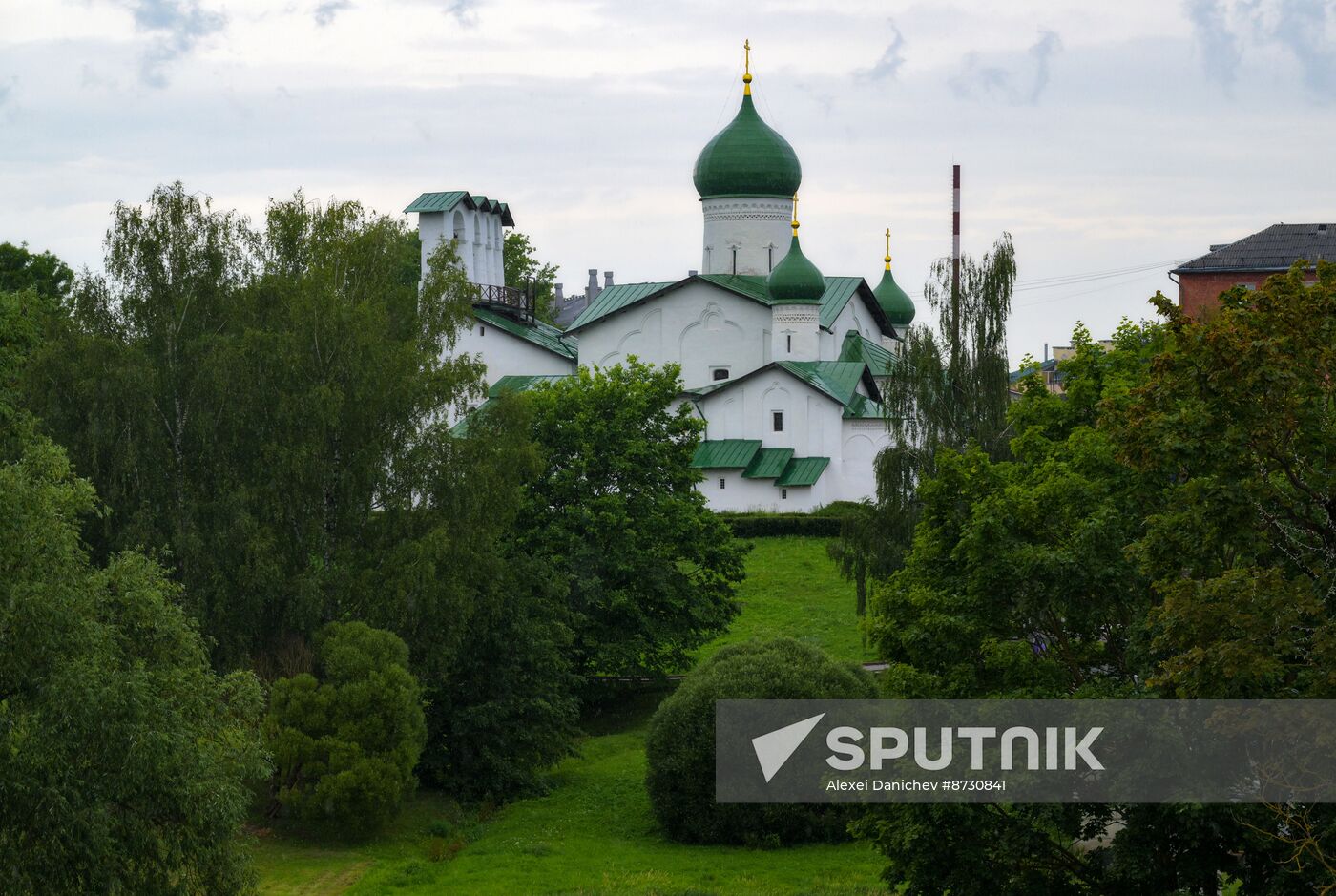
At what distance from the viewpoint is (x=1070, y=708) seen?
1634 centimetres

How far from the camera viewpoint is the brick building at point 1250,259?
165ft

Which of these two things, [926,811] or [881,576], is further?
[881,576]

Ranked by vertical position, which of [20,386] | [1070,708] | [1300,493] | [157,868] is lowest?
[157,868]

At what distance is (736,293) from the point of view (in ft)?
173

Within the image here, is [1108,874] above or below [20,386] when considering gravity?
below

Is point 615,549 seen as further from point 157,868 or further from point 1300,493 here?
point 1300,493

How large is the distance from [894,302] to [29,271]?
2825 centimetres

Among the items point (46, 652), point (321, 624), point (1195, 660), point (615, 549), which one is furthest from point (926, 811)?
point (615, 549)

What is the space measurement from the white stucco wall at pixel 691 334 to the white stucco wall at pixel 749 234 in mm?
2065

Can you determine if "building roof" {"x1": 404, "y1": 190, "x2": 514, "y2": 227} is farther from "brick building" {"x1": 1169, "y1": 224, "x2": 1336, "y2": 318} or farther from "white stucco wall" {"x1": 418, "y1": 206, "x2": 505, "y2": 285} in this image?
"brick building" {"x1": 1169, "y1": 224, "x2": 1336, "y2": 318}

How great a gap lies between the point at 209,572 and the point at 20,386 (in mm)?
4176

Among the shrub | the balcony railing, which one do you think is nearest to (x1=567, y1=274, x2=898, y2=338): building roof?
the balcony railing

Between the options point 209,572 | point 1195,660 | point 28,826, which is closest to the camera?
point 1195,660

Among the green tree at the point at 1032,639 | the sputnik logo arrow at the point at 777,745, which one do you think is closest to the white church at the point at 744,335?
the sputnik logo arrow at the point at 777,745
